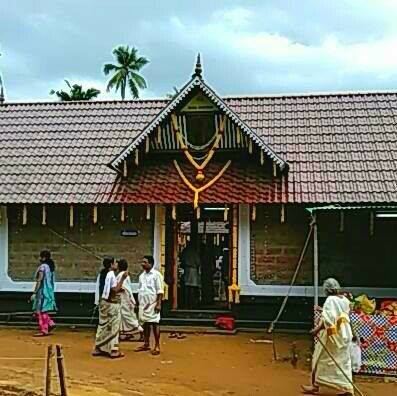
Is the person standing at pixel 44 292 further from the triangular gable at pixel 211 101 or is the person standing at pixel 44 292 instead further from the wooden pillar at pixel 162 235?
the triangular gable at pixel 211 101

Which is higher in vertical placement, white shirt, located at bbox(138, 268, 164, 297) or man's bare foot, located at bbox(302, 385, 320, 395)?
white shirt, located at bbox(138, 268, 164, 297)

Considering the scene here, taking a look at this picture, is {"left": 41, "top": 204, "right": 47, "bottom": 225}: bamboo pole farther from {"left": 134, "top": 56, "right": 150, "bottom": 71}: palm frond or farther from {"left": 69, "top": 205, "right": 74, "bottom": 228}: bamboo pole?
{"left": 134, "top": 56, "right": 150, "bottom": 71}: palm frond

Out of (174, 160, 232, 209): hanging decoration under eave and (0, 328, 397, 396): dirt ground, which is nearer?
(0, 328, 397, 396): dirt ground

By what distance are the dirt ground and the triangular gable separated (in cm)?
353

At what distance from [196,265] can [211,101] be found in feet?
12.1

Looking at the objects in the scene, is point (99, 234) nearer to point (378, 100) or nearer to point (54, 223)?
point (54, 223)

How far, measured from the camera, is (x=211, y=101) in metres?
14.6

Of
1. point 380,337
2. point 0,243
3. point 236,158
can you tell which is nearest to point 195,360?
point 380,337

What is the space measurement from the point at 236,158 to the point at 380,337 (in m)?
5.74

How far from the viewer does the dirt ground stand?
9172mm

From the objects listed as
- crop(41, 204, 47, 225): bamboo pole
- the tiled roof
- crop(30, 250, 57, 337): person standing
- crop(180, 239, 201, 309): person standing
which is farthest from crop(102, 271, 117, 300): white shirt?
crop(180, 239, 201, 309): person standing

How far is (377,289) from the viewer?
1416 centimetres

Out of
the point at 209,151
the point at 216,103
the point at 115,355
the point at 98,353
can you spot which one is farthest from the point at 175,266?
the point at 115,355

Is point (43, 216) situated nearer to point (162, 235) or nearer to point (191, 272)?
point (162, 235)
